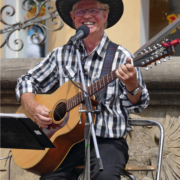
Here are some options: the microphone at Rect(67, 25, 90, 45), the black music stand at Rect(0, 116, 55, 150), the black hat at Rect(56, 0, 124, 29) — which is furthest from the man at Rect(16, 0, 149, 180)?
the black music stand at Rect(0, 116, 55, 150)

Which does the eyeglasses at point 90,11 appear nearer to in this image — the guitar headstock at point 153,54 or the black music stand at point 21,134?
the guitar headstock at point 153,54

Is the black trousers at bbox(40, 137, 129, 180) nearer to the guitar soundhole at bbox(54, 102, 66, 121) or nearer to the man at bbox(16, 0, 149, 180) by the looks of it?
the man at bbox(16, 0, 149, 180)

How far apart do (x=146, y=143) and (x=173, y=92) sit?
1.54 feet

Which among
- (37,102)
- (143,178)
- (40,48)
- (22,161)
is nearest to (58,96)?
(37,102)

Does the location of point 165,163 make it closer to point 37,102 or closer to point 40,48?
point 37,102

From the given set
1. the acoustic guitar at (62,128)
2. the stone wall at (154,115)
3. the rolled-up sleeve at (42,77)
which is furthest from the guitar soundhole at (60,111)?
the stone wall at (154,115)

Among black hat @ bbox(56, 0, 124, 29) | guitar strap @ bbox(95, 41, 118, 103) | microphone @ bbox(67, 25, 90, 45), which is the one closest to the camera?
microphone @ bbox(67, 25, 90, 45)

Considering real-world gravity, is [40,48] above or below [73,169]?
above

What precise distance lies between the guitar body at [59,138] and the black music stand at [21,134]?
31 centimetres

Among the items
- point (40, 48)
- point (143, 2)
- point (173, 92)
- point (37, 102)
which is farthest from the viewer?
point (40, 48)

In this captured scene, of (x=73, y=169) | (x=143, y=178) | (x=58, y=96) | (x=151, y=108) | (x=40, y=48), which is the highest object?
(x=40, y=48)

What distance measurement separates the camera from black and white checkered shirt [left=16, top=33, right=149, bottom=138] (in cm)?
232

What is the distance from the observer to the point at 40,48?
498 cm

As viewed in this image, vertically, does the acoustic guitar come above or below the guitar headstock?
below
